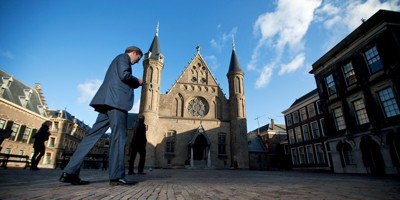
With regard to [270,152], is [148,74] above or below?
above

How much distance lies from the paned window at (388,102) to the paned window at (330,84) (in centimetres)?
351

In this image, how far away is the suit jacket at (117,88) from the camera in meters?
3.02

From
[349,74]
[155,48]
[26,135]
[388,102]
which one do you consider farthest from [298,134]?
[26,135]

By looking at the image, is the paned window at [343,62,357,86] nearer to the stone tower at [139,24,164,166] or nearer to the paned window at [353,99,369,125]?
the paned window at [353,99,369,125]

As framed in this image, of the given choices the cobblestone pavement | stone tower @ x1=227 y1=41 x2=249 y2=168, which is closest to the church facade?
stone tower @ x1=227 y1=41 x2=249 y2=168

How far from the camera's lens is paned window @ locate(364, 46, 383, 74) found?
1227 cm

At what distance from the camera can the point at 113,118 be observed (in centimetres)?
302

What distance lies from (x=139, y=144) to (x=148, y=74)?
17509 mm

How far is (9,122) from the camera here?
22719mm

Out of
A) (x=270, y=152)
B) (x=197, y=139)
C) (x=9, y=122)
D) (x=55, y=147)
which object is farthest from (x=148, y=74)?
(x=270, y=152)

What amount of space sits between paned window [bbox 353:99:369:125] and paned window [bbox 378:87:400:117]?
1.20 metres

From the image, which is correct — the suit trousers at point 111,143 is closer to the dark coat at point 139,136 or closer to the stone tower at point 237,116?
the dark coat at point 139,136

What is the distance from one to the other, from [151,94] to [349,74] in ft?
61.5

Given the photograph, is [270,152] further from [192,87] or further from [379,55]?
[379,55]
